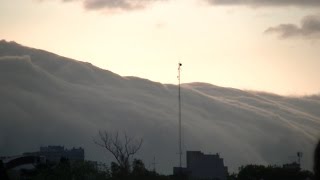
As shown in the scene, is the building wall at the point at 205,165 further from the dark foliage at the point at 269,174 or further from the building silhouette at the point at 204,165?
the dark foliage at the point at 269,174

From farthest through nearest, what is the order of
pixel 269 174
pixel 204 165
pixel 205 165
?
pixel 205 165 → pixel 204 165 → pixel 269 174

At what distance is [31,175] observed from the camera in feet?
241

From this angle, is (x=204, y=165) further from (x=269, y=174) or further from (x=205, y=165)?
(x=269, y=174)

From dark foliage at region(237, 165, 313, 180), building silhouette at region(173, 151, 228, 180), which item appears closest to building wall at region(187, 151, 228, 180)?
building silhouette at region(173, 151, 228, 180)

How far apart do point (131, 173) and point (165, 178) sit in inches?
218

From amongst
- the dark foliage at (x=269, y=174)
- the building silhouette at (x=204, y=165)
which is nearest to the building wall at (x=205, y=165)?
the building silhouette at (x=204, y=165)

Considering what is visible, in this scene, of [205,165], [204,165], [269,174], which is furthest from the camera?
[205,165]

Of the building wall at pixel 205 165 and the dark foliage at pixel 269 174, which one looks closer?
the dark foliage at pixel 269 174

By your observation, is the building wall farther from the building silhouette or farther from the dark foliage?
the dark foliage

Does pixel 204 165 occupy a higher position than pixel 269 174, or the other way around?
pixel 204 165

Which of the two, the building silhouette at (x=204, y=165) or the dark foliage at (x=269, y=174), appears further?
the building silhouette at (x=204, y=165)

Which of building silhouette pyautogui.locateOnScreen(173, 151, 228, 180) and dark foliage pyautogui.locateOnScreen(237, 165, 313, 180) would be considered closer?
dark foliage pyautogui.locateOnScreen(237, 165, 313, 180)

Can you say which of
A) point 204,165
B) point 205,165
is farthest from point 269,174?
point 205,165

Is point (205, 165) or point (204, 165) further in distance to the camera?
point (205, 165)
